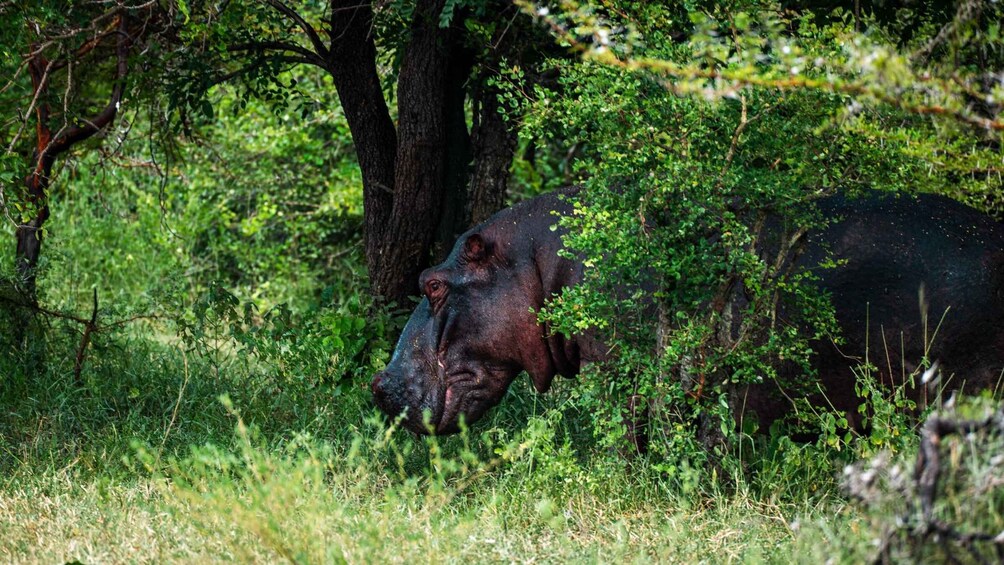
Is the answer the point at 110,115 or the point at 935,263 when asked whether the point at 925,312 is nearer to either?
the point at 935,263

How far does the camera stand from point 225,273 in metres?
13.2

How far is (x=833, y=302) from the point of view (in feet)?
18.2

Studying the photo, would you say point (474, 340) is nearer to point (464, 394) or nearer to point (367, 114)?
point (464, 394)

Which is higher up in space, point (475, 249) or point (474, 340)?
point (475, 249)

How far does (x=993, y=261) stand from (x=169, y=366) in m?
5.32

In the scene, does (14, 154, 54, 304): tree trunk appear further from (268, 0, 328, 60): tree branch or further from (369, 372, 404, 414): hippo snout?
(369, 372, 404, 414): hippo snout

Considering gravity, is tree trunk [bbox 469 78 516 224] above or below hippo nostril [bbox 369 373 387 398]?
above

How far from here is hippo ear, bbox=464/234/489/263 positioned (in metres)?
6.35

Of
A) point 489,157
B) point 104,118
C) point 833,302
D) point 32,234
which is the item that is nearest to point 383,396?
point 489,157

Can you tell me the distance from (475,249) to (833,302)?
5.91 ft

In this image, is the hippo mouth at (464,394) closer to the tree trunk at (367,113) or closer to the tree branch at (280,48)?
the tree trunk at (367,113)

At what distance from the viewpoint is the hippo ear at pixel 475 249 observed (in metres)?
6.35

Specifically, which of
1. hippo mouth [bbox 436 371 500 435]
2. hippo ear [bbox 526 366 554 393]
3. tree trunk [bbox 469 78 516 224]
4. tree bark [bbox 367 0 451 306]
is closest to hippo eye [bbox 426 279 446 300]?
hippo mouth [bbox 436 371 500 435]

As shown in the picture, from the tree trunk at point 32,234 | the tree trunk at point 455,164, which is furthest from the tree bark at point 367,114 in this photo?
the tree trunk at point 32,234
